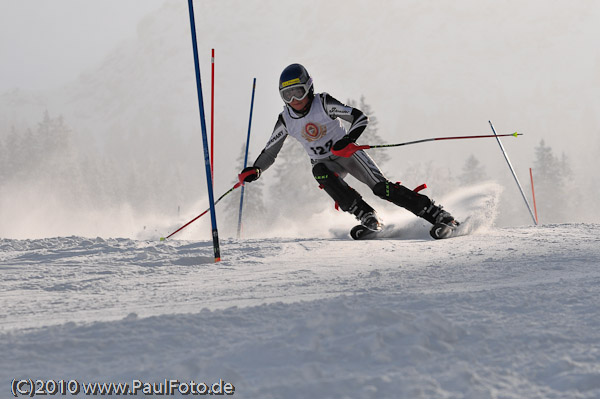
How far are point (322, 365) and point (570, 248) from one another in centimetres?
333

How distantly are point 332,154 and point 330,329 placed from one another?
4096 millimetres

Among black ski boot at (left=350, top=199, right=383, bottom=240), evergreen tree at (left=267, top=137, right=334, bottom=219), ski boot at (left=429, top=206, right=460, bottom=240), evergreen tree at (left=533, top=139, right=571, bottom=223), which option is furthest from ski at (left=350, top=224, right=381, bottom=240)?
evergreen tree at (left=533, top=139, right=571, bottom=223)

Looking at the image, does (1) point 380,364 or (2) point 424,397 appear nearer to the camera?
(2) point 424,397

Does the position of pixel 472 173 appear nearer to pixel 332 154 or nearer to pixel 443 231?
pixel 443 231

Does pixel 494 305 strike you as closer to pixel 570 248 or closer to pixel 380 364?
pixel 380 364

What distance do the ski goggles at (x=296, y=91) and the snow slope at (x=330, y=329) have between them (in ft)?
7.92

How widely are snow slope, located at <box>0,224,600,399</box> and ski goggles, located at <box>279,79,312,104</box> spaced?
241 centimetres

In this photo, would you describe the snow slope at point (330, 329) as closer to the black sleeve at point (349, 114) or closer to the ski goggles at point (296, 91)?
the black sleeve at point (349, 114)

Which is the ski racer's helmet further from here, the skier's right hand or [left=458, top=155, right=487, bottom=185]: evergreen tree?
[left=458, top=155, right=487, bottom=185]: evergreen tree

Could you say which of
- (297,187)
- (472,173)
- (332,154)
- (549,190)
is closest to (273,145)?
(332,154)

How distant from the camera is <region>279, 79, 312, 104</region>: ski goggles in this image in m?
5.35

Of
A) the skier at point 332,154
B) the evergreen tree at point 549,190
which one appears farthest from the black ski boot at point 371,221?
the evergreen tree at point 549,190

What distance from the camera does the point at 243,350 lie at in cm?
172

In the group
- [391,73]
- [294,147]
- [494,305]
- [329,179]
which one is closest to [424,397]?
[494,305]
